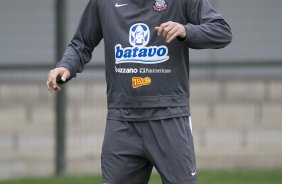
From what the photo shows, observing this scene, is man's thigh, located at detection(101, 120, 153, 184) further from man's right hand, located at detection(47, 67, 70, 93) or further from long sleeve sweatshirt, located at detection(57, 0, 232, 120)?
man's right hand, located at detection(47, 67, 70, 93)

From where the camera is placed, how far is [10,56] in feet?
29.3

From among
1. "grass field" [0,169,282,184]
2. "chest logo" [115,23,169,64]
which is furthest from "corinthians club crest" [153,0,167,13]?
"grass field" [0,169,282,184]

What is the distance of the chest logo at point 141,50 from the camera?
4602 millimetres

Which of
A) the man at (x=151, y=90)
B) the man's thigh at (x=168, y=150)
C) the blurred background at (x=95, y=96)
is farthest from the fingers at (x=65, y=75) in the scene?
the blurred background at (x=95, y=96)

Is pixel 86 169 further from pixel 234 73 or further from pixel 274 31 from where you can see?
pixel 274 31

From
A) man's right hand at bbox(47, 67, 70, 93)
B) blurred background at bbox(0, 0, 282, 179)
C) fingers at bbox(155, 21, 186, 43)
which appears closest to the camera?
fingers at bbox(155, 21, 186, 43)

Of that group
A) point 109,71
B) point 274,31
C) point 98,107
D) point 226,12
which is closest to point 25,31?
point 98,107

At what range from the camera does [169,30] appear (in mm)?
4254

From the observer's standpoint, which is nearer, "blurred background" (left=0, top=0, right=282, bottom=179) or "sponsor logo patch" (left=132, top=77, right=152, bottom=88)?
"sponsor logo patch" (left=132, top=77, right=152, bottom=88)

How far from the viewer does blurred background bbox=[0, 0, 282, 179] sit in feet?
28.9

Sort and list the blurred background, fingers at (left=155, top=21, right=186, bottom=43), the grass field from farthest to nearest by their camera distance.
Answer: the blurred background, the grass field, fingers at (left=155, top=21, right=186, bottom=43)

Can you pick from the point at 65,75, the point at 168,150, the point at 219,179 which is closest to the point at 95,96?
the point at 219,179

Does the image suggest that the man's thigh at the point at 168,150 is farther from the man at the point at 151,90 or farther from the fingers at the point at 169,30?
the fingers at the point at 169,30

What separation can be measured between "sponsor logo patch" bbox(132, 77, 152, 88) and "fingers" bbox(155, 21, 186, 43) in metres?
0.38
